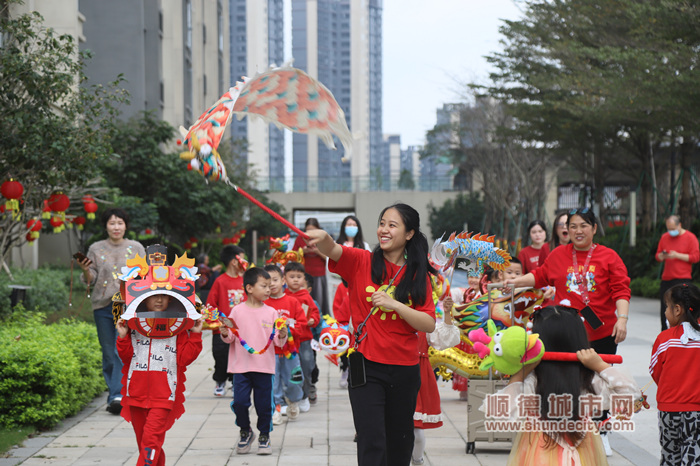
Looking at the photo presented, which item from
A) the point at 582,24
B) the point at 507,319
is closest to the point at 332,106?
the point at 507,319

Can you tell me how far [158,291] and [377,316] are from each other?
1.51m

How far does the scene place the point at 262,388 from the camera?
640 cm

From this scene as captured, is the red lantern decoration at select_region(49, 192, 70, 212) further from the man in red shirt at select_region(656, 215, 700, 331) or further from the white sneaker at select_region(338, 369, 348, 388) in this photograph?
the man in red shirt at select_region(656, 215, 700, 331)

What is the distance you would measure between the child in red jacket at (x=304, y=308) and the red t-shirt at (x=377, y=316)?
11.3 ft

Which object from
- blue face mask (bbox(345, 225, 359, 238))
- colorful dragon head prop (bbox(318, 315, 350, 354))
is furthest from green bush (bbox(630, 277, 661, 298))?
colorful dragon head prop (bbox(318, 315, 350, 354))

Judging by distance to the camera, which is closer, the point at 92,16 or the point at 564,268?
the point at 564,268

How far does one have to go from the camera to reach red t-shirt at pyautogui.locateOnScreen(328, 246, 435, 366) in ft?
13.9

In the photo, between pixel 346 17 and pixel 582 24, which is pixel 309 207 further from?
pixel 346 17

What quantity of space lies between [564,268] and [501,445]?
151 cm

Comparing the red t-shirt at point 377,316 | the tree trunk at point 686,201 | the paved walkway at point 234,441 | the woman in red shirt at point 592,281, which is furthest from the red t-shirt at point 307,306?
the tree trunk at point 686,201

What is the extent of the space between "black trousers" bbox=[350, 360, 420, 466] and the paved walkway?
1824 mm

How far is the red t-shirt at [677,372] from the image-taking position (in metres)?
4.80

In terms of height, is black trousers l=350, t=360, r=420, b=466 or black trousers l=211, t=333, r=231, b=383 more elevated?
black trousers l=350, t=360, r=420, b=466

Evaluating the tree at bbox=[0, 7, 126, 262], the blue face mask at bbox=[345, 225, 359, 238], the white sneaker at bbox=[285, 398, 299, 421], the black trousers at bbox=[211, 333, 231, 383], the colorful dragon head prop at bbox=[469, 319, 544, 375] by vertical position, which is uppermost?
the tree at bbox=[0, 7, 126, 262]
